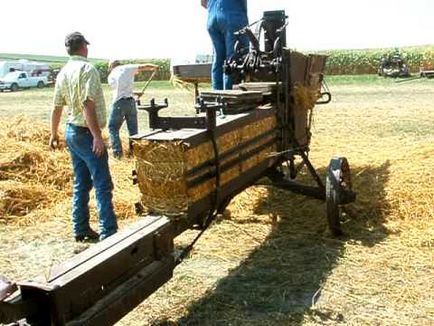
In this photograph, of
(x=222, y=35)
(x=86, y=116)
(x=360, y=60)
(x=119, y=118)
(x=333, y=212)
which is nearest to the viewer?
(x=86, y=116)

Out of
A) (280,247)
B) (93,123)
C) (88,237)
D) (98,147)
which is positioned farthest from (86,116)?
(280,247)

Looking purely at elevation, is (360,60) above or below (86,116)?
below

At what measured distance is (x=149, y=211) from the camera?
14.0ft

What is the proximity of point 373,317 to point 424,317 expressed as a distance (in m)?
0.37

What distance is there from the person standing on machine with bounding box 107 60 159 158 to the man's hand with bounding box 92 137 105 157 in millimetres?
4837

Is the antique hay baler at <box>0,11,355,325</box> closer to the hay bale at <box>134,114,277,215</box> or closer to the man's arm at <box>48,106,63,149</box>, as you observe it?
the hay bale at <box>134,114,277,215</box>

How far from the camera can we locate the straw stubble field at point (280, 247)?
4.49 m

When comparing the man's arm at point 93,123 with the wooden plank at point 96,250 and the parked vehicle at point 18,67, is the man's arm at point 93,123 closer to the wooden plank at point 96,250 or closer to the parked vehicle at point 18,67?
the wooden plank at point 96,250

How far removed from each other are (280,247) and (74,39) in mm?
2984

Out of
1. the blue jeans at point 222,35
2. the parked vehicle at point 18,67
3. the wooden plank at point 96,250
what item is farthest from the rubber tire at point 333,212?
the parked vehicle at point 18,67

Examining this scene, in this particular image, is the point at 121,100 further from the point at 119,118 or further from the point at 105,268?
the point at 105,268

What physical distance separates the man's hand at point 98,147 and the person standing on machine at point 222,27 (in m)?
2.05

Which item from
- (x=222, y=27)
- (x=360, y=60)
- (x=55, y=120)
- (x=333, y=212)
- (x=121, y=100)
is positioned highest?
(x=222, y=27)

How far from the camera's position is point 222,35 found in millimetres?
7727
